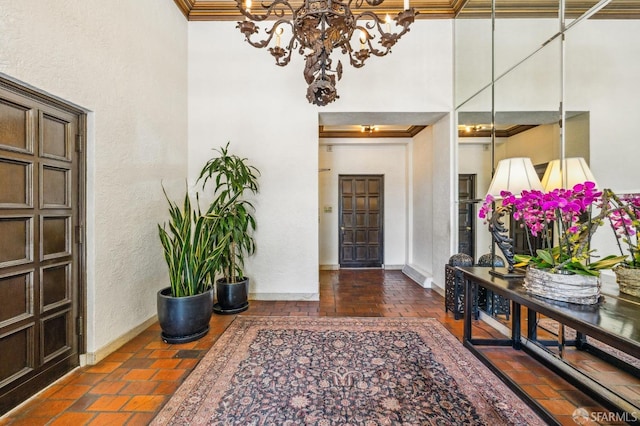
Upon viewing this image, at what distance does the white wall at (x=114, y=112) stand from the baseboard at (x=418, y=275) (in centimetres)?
369

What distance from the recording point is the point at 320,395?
1.80 meters

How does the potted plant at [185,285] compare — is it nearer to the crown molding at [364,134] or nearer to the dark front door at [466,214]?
the dark front door at [466,214]

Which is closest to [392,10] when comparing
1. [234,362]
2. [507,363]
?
[507,363]

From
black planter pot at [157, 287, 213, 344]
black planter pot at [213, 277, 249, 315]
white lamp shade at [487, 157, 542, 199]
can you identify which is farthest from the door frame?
white lamp shade at [487, 157, 542, 199]

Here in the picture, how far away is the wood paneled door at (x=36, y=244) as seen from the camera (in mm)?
1677

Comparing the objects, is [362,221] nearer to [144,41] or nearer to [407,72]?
[407,72]

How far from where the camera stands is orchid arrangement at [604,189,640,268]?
163 cm

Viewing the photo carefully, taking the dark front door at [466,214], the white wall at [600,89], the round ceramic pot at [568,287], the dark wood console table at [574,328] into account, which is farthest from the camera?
the dark front door at [466,214]

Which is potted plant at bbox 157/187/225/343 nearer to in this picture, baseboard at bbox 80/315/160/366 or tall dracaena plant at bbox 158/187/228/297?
tall dracaena plant at bbox 158/187/228/297

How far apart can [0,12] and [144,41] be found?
1401mm

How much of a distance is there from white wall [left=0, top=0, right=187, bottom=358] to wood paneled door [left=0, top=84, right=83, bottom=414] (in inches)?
5.2

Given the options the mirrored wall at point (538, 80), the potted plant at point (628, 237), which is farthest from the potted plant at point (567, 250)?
the mirrored wall at point (538, 80)

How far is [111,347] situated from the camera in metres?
2.37

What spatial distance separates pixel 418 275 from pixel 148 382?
4.07 m
